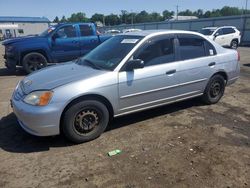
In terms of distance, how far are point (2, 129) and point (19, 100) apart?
105 centimetres

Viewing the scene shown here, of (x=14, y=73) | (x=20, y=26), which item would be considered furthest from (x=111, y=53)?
(x=20, y=26)

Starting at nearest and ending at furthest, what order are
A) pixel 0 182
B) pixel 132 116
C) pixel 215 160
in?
1. pixel 0 182
2. pixel 215 160
3. pixel 132 116

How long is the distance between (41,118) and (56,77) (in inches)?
31.5

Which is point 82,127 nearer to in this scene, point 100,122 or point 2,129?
point 100,122

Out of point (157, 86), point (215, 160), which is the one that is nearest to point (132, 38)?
point (157, 86)

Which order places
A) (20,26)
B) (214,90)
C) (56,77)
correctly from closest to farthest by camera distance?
(56,77), (214,90), (20,26)

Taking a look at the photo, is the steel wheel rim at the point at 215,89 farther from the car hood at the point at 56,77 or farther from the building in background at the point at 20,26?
the building in background at the point at 20,26

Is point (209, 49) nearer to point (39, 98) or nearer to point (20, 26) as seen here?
point (39, 98)

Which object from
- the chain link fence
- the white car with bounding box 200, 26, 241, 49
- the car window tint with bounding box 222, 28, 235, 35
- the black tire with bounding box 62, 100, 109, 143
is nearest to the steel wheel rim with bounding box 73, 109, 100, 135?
Result: the black tire with bounding box 62, 100, 109, 143

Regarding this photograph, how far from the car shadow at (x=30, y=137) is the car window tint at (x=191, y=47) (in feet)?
3.87

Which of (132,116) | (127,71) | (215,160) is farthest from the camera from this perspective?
(132,116)

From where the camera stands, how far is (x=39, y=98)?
155 inches

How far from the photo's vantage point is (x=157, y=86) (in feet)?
15.9

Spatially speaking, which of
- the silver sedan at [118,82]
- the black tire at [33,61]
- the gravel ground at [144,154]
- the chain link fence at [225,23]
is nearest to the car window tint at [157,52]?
the silver sedan at [118,82]
